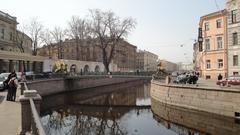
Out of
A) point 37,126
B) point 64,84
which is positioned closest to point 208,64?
point 64,84

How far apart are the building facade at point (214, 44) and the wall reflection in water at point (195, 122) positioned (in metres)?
19.3

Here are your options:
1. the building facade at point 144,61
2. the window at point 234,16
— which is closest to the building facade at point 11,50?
the window at point 234,16

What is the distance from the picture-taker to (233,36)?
41.1 metres

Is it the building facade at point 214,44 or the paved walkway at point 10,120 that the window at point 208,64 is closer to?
the building facade at point 214,44

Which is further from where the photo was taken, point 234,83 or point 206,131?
point 234,83

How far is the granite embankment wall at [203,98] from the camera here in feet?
73.2

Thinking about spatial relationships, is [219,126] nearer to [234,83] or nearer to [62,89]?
[234,83]

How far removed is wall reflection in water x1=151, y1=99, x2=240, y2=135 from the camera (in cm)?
1978

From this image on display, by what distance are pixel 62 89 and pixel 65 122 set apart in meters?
26.8

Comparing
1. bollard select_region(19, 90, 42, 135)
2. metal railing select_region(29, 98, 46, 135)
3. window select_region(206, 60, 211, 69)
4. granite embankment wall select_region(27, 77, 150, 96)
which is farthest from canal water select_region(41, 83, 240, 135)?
window select_region(206, 60, 211, 69)

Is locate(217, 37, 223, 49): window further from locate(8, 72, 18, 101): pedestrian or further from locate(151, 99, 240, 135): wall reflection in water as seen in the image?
locate(8, 72, 18, 101): pedestrian

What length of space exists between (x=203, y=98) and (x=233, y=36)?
759 inches

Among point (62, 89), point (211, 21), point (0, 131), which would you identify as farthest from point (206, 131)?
point (62, 89)

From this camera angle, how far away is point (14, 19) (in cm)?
6025
